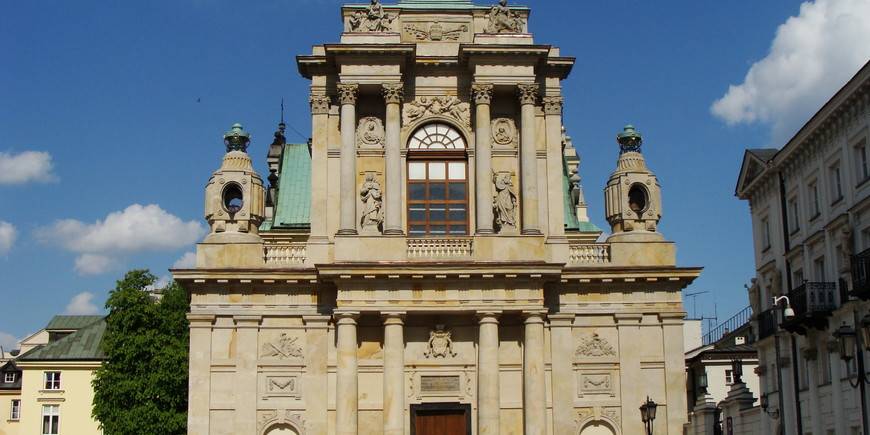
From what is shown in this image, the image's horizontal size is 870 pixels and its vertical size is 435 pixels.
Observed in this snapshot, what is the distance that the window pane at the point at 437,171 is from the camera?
34.2 metres

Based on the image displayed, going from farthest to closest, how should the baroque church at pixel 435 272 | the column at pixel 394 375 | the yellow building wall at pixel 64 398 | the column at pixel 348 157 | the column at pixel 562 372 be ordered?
the yellow building wall at pixel 64 398 < the column at pixel 348 157 < the column at pixel 562 372 < the baroque church at pixel 435 272 < the column at pixel 394 375

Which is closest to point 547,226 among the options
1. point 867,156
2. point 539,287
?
point 539,287

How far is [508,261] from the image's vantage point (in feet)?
102

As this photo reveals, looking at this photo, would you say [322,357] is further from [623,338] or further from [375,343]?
[623,338]

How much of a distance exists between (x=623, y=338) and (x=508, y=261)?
174 inches

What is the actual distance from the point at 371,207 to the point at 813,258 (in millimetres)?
14871

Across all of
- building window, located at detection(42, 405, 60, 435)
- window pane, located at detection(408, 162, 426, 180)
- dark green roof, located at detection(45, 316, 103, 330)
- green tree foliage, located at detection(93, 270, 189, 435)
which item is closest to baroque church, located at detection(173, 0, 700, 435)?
window pane, located at detection(408, 162, 426, 180)

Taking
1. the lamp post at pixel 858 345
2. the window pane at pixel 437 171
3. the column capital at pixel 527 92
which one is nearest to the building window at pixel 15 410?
the window pane at pixel 437 171

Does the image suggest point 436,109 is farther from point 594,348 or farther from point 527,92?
point 594,348

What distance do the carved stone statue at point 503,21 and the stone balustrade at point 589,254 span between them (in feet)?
23.8

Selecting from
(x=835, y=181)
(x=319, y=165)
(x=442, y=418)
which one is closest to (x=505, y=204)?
(x=319, y=165)

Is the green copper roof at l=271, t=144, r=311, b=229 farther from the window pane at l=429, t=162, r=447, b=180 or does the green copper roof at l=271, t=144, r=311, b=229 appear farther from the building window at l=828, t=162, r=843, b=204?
the building window at l=828, t=162, r=843, b=204

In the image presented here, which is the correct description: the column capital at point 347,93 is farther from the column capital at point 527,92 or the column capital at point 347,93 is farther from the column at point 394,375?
the column at point 394,375

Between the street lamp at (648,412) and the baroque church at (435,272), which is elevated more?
the baroque church at (435,272)
